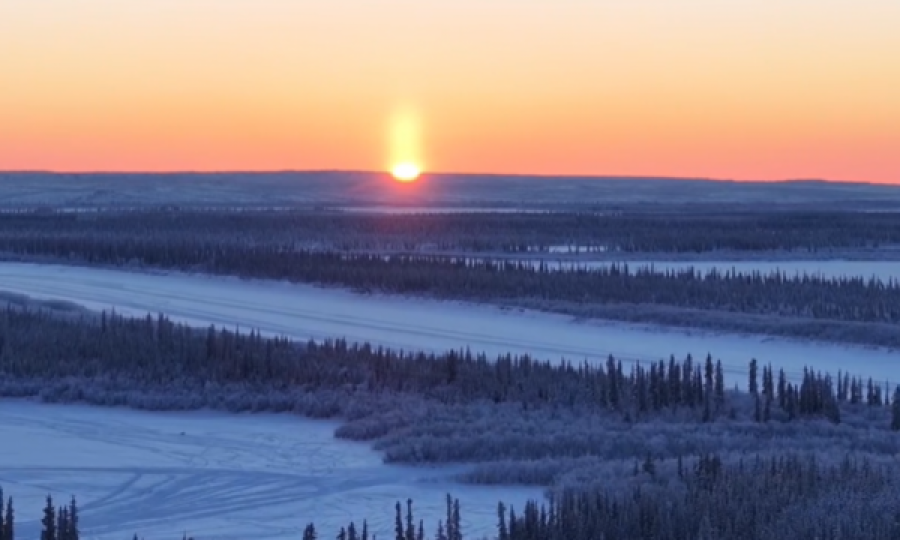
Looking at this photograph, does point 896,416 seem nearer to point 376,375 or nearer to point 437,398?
point 437,398

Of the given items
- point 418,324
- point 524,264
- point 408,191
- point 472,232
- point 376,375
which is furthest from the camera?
point 408,191

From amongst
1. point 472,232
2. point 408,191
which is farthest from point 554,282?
point 408,191

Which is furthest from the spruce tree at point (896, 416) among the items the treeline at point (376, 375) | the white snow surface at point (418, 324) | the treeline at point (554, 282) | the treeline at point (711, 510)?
the treeline at point (554, 282)

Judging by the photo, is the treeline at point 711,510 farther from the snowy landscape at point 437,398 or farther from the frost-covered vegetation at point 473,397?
the frost-covered vegetation at point 473,397

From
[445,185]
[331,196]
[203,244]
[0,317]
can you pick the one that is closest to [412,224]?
[203,244]

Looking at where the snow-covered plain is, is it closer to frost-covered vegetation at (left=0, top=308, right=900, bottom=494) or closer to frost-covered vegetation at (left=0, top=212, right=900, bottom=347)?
frost-covered vegetation at (left=0, top=308, right=900, bottom=494)

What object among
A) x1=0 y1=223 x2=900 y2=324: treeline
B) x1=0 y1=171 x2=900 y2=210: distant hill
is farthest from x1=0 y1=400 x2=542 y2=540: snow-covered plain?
x1=0 y1=171 x2=900 y2=210: distant hill
